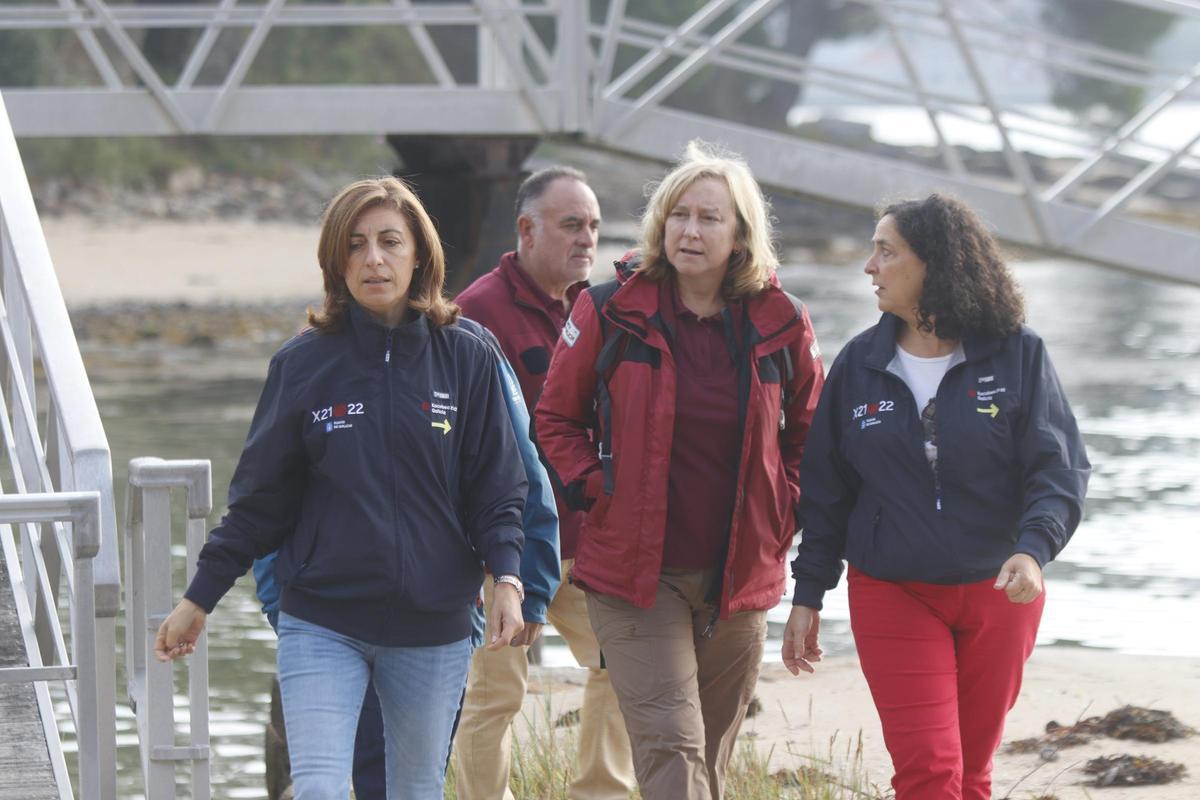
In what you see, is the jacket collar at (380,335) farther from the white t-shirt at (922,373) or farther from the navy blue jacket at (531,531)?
the white t-shirt at (922,373)

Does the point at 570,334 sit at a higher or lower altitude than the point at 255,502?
higher

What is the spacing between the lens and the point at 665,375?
480 cm

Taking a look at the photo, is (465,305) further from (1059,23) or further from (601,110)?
(1059,23)

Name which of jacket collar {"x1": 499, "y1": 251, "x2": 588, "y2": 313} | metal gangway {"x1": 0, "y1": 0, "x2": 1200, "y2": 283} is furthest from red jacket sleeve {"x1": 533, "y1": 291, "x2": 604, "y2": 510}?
metal gangway {"x1": 0, "y1": 0, "x2": 1200, "y2": 283}

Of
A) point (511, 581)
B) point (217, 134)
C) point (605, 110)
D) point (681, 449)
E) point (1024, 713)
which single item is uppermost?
point (605, 110)

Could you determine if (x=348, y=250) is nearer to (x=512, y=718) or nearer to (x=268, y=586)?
(x=268, y=586)

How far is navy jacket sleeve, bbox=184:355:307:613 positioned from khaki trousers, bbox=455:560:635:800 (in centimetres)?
141

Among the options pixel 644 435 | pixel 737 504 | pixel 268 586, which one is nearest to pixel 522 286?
pixel 644 435

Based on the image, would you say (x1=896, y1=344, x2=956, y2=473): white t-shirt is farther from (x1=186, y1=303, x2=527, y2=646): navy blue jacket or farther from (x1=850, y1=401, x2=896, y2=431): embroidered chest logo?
(x1=186, y1=303, x2=527, y2=646): navy blue jacket

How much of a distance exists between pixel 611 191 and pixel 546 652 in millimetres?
35279

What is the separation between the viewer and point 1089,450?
1728cm

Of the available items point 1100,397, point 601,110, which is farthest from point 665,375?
point 1100,397

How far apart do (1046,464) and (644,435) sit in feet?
→ 3.17

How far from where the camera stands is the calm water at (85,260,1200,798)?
396 inches
